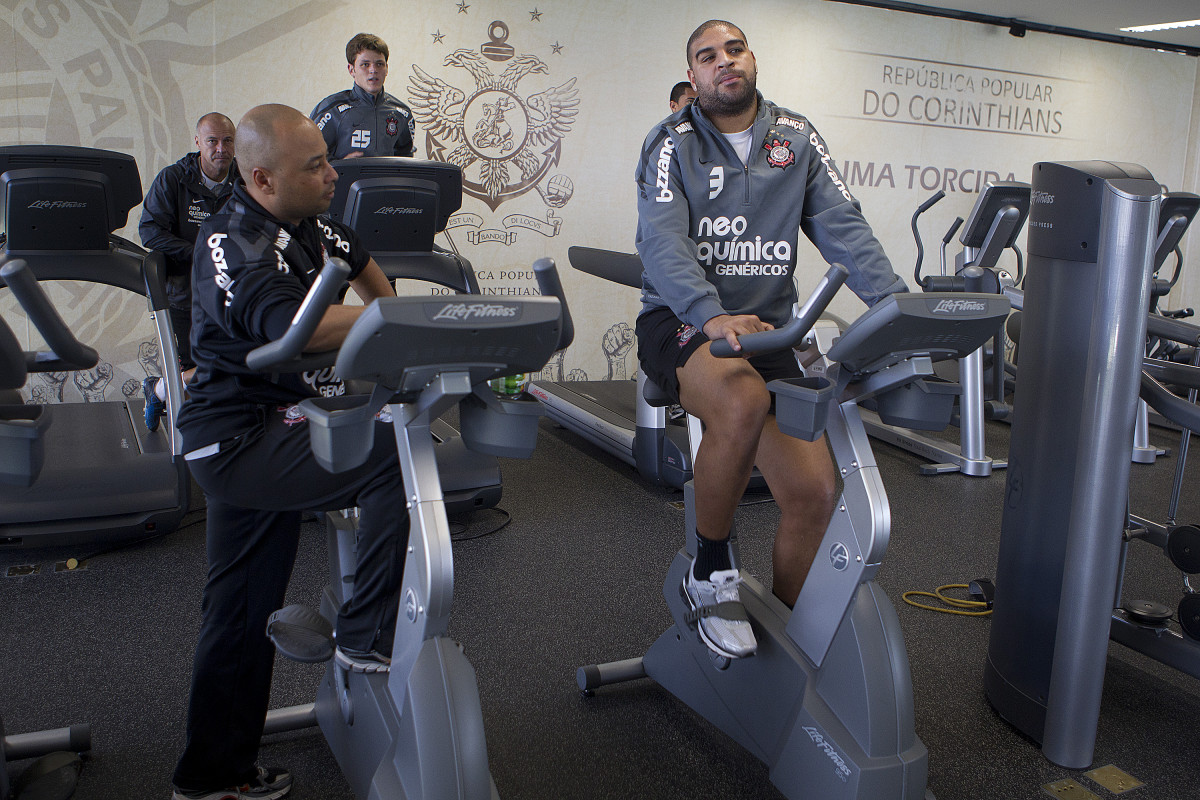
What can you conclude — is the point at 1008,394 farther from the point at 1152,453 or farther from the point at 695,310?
the point at 695,310

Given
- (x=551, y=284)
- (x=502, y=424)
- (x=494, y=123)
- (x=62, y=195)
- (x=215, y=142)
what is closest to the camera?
(x=551, y=284)

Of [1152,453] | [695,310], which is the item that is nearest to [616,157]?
[1152,453]

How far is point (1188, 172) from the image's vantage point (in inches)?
318

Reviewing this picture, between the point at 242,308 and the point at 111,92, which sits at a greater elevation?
the point at 111,92

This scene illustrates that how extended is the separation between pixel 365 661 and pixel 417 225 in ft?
7.36

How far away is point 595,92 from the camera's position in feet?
20.9

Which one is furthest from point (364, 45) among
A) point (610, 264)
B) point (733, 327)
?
point (733, 327)

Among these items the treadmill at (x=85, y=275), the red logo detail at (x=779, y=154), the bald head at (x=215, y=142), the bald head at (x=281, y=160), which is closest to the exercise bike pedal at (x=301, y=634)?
the bald head at (x=281, y=160)

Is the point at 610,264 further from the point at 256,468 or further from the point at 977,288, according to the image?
the point at 256,468

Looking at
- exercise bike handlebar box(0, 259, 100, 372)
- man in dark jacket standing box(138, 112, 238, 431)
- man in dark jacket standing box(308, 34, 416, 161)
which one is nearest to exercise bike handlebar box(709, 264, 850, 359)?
exercise bike handlebar box(0, 259, 100, 372)

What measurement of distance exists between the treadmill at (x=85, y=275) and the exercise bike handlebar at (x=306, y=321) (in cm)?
210

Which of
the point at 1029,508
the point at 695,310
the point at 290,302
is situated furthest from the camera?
the point at 1029,508

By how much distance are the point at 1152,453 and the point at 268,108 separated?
4.91 meters

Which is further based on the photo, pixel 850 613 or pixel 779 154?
pixel 779 154
